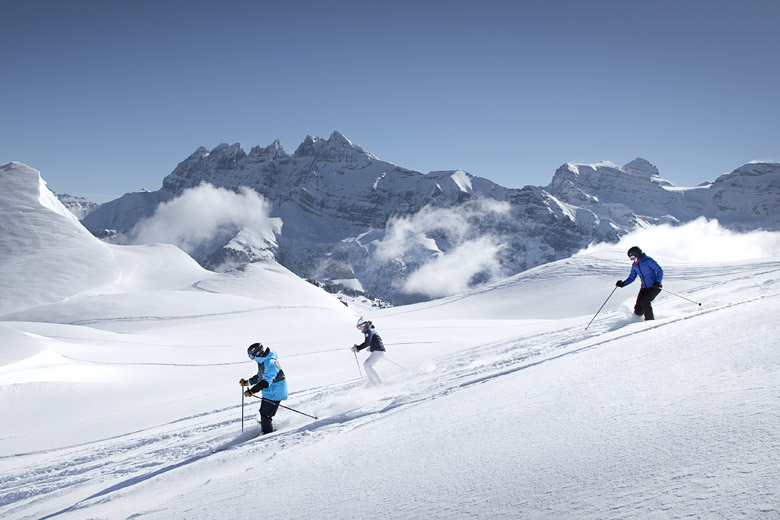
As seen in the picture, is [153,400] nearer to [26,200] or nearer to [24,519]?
[24,519]

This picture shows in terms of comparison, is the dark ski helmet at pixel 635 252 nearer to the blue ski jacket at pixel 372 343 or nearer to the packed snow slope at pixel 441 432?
the packed snow slope at pixel 441 432

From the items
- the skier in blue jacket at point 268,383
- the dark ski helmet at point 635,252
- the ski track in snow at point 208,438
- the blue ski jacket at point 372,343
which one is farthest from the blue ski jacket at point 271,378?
the dark ski helmet at point 635,252

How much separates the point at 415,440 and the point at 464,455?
900mm

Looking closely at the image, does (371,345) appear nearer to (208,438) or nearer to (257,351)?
(257,351)

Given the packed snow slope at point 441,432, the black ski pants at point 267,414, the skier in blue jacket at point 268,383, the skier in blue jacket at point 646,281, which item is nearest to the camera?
the packed snow slope at point 441,432

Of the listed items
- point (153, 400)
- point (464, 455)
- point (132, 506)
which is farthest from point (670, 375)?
point (153, 400)

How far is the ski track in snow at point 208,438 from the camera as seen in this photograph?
6.67m

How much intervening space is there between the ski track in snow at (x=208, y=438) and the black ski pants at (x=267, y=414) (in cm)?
24

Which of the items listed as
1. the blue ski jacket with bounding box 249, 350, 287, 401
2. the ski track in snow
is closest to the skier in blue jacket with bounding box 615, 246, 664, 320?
the ski track in snow

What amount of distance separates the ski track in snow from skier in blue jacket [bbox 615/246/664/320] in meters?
0.85

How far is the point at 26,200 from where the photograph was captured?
173 feet

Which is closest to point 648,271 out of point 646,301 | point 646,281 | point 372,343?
point 646,281

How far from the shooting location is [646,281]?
38.0 feet

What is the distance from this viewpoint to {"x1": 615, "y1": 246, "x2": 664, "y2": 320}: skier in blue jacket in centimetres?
1112
